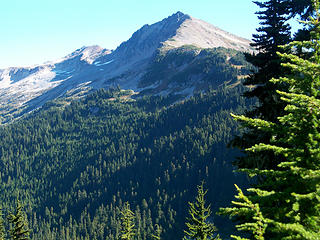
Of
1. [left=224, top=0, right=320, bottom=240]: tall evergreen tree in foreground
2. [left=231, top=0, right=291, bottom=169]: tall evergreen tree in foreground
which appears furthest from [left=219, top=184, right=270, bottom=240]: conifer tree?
[left=231, top=0, right=291, bottom=169]: tall evergreen tree in foreground

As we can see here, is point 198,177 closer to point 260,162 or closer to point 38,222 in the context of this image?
point 38,222

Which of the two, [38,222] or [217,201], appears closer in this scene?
[217,201]

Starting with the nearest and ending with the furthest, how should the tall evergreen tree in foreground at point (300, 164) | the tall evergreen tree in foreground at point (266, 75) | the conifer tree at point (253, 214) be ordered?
the conifer tree at point (253, 214)
the tall evergreen tree in foreground at point (300, 164)
the tall evergreen tree in foreground at point (266, 75)

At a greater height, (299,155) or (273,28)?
(273,28)

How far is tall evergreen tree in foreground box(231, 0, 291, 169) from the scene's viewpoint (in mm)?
17083

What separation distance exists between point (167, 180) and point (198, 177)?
72.6 feet

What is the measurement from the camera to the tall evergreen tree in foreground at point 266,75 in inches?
673

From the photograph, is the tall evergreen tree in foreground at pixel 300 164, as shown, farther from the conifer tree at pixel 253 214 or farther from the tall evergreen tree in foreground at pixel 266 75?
the tall evergreen tree in foreground at pixel 266 75

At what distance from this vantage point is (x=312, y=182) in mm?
8133

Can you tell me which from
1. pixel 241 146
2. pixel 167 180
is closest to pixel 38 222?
pixel 167 180

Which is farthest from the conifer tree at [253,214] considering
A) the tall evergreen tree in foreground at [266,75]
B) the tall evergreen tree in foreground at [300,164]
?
the tall evergreen tree in foreground at [266,75]

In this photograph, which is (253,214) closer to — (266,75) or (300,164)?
(300,164)

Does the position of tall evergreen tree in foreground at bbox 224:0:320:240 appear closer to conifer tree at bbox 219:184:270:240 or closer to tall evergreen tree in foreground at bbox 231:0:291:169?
conifer tree at bbox 219:184:270:240

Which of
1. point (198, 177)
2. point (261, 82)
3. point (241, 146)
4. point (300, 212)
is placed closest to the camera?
point (300, 212)
